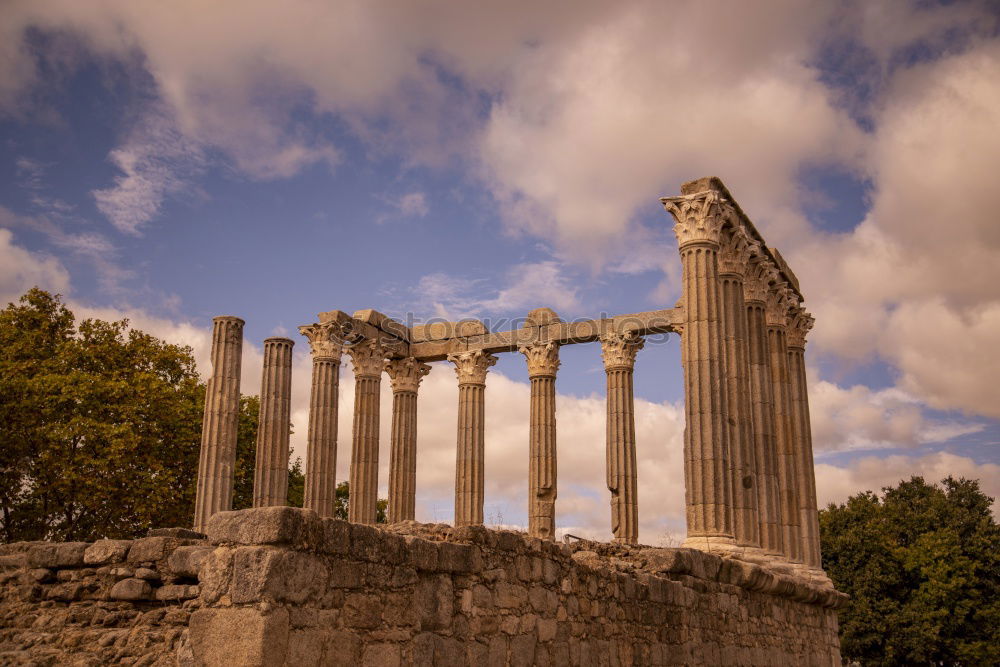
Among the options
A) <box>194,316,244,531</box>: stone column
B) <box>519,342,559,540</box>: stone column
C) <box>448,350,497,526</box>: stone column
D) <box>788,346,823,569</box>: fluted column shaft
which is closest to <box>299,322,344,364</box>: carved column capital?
<box>194,316,244,531</box>: stone column

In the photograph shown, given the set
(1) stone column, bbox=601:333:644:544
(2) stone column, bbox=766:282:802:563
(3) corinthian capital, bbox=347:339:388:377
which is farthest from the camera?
(3) corinthian capital, bbox=347:339:388:377

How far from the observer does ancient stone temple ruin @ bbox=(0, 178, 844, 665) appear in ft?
18.7

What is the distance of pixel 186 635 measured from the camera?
5535 mm

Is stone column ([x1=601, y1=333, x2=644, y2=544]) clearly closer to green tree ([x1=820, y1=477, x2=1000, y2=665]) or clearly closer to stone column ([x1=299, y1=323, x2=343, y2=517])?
stone column ([x1=299, y1=323, x2=343, y2=517])

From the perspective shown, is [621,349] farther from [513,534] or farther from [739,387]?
[513,534]

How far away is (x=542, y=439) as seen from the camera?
1024 inches

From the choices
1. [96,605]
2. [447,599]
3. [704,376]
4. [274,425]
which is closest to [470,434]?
[274,425]

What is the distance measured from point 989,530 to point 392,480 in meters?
23.4

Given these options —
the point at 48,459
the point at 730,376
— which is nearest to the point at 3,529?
the point at 48,459

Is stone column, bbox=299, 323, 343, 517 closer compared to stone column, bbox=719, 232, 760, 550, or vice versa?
stone column, bbox=719, 232, 760, 550

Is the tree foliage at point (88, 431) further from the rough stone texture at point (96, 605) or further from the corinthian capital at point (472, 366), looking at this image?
the rough stone texture at point (96, 605)

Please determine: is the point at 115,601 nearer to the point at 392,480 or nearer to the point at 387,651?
the point at 387,651

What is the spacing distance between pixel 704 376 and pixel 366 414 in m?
13.2

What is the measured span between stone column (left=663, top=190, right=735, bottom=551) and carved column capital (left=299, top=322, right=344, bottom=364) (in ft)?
38.2
